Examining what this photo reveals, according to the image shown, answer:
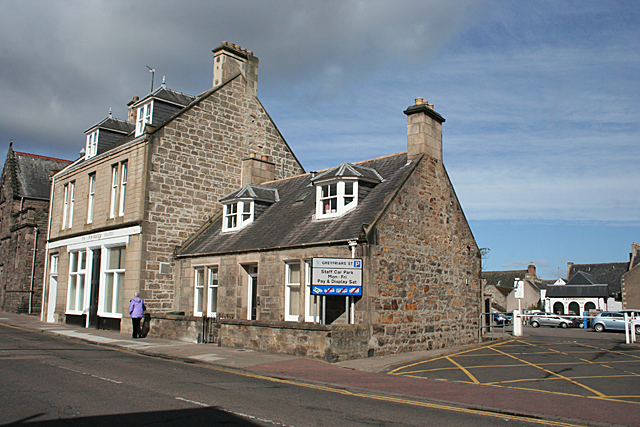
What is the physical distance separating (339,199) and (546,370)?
8431mm

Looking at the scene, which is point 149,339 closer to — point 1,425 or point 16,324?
point 16,324

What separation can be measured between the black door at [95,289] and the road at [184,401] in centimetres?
1225

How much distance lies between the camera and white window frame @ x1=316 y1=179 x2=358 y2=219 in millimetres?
17844

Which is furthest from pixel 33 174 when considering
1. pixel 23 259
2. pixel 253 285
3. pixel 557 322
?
pixel 557 322

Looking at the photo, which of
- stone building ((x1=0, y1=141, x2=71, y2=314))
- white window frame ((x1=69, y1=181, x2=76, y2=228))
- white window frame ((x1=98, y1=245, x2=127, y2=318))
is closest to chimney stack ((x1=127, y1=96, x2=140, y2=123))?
white window frame ((x1=69, y1=181, x2=76, y2=228))

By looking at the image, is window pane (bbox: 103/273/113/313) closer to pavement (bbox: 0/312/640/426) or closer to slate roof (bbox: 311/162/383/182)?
pavement (bbox: 0/312/640/426)

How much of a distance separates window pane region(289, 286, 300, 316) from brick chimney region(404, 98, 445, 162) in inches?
259

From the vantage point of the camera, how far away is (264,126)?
90.5ft

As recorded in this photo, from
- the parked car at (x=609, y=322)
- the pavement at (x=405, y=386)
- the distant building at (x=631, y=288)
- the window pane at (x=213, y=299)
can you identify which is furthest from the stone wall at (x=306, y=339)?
the distant building at (x=631, y=288)

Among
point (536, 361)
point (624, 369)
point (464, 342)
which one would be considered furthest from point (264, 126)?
point (624, 369)

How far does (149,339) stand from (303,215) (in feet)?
24.9

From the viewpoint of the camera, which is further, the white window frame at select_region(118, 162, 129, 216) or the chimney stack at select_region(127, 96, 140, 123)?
the chimney stack at select_region(127, 96, 140, 123)

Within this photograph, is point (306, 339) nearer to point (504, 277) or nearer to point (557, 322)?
point (557, 322)

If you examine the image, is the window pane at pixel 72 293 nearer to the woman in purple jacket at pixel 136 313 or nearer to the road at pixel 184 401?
the woman in purple jacket at pixel 136 313
